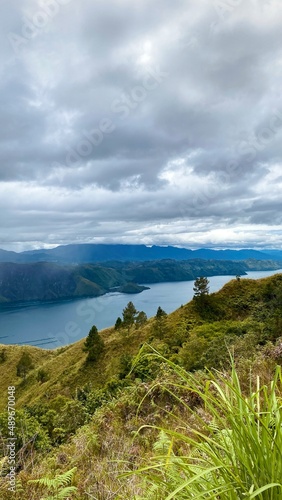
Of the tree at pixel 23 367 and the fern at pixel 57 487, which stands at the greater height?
the fern at pixel 57 487

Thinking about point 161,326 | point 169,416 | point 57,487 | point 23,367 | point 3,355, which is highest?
point 57,487

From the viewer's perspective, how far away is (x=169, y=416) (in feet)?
18.0

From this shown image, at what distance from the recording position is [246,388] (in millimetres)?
4766

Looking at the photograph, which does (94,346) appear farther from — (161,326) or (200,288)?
(200,288)

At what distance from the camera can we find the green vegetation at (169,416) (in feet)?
5.29

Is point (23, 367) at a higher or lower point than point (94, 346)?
lower

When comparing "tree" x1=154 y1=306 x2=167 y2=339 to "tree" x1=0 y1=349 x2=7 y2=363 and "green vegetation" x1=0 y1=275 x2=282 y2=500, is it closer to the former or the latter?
"green vegetation" x1=0 y1=275 x2=282 y2=500

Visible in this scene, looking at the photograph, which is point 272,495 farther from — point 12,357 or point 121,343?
point 12,357

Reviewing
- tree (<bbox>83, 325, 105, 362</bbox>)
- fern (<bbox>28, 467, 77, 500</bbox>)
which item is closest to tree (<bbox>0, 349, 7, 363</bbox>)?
tree (<bbox>83, 325, 105, 362</bbox>)

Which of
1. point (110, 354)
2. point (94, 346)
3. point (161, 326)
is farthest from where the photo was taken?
point (94, 346)

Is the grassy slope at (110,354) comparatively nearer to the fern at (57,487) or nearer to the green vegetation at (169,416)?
the green vegetation at (169,416)

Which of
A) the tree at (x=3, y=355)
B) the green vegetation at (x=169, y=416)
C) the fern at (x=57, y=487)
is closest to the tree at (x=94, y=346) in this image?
the green vegetation at (x=169, y=416)

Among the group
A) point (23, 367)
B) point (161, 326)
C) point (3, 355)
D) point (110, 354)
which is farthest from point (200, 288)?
point (3, 355)

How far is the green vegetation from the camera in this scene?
1.61 metres
